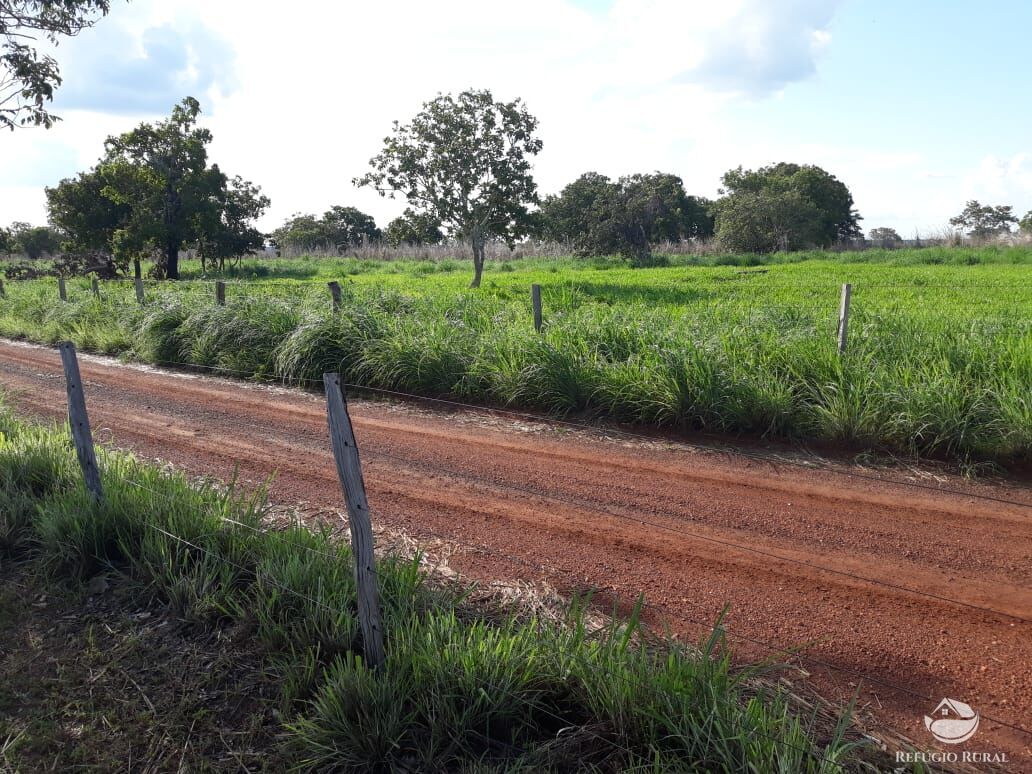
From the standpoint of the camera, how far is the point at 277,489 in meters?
5.86

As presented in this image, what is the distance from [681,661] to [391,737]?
1.14 metres

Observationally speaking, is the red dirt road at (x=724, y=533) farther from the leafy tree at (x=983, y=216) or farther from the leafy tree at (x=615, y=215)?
the leafy tree at (x=983, y=216)

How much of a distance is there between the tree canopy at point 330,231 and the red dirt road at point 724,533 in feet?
148

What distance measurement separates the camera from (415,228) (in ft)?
73.8

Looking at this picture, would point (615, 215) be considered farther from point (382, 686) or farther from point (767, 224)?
point (382, 686)

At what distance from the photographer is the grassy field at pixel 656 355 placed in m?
6.50

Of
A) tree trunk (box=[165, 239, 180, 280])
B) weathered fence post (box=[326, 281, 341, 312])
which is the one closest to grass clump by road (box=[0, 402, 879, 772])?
weathered fence post (box=[326, 281, 341, 312])

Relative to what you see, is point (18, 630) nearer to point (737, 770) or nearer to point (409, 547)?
point (409, 547)

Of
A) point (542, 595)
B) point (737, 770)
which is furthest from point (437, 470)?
point (737, 770)

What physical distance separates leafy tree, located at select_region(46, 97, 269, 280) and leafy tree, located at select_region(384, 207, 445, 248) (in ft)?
28.4

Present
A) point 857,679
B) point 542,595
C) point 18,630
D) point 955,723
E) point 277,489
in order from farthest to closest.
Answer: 1. point 277,489
2. point 542,595
3. point 18,630
4. point 857,679
5. point 955,723

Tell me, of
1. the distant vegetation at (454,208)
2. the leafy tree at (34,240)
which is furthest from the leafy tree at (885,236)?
the leafy tree at (34,240)

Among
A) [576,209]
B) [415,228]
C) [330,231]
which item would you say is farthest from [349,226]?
[415,228]

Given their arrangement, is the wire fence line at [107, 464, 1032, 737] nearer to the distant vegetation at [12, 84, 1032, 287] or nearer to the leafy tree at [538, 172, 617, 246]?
the distant vegetation at [12, 84, 1032, 287]
